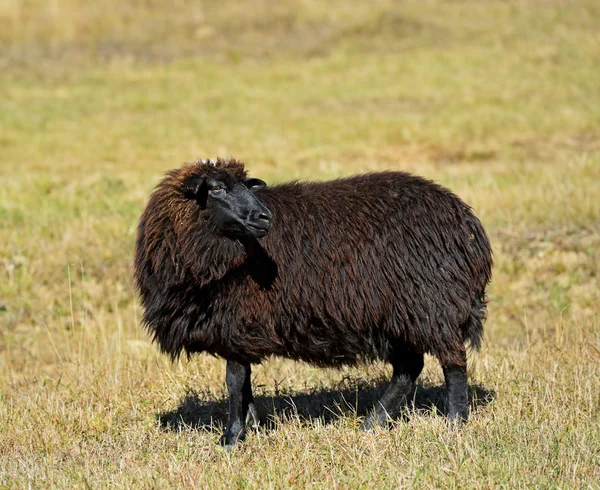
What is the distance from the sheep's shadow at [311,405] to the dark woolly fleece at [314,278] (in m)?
0.60

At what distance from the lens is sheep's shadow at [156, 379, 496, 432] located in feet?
21.5

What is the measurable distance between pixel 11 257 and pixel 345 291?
6.24 m

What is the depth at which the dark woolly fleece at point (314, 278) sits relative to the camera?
605 cm

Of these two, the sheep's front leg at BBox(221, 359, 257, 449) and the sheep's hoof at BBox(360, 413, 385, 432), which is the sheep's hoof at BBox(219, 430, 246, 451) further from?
the sheep's hoof at BBox(360, 413, 385, 432)

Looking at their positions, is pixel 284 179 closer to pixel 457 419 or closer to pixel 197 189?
pixel 197 189

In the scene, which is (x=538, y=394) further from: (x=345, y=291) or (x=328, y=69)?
(x=328, y=69)

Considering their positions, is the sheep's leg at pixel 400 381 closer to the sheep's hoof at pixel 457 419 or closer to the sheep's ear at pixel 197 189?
the sheep's hoof at pixel 457 419

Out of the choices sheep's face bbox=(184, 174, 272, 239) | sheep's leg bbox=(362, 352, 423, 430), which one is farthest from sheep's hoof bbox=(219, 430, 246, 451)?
sheep's face bbox=(184, 174, 272, 239)

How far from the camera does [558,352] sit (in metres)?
7.44

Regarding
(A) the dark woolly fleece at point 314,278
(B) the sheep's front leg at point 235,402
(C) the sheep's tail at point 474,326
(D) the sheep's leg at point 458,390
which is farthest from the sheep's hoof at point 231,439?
(C) the sheep's tail at point 474,326

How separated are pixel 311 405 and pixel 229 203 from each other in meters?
1.90

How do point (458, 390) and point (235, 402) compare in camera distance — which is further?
point (458, 390)

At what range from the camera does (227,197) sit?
604 cm

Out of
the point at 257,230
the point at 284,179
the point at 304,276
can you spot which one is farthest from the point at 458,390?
the point at 284,179
